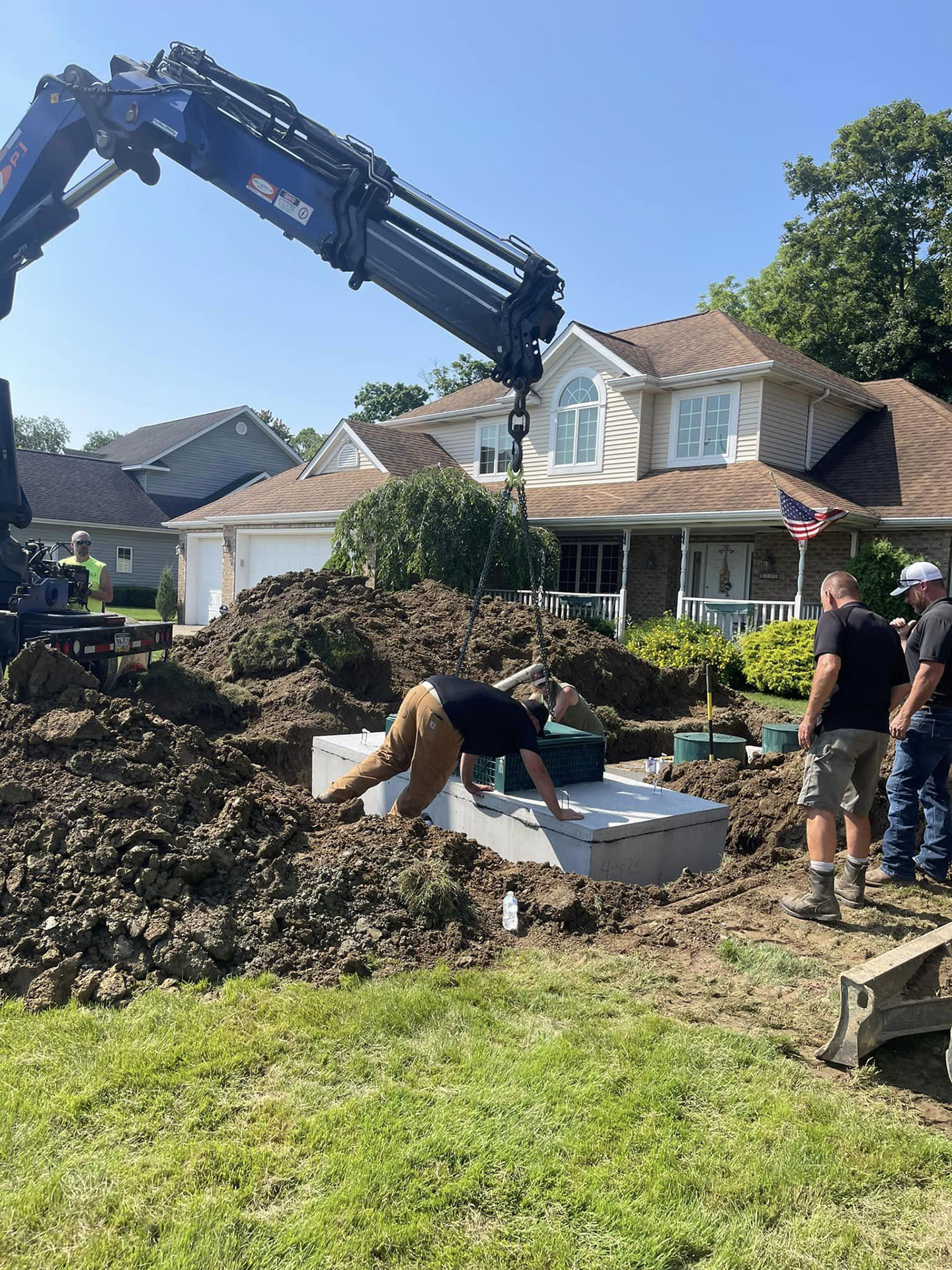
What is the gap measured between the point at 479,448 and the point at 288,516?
17.6ft

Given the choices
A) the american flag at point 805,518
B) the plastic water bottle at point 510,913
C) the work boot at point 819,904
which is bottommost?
the plastic water bottle at point 510,913

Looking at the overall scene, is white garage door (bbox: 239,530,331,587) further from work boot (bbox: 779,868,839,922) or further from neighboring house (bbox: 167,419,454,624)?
work boot (bbox: 779,868,839,922)

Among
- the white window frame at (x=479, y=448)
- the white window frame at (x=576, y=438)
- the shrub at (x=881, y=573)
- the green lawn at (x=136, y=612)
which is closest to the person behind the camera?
the shrub at (x=881, y=573)

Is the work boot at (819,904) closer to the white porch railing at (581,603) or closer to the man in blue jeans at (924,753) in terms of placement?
the man in blue jeans at (924,753)

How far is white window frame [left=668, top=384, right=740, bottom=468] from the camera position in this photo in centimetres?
1869

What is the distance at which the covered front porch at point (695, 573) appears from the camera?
Result: 1769cm

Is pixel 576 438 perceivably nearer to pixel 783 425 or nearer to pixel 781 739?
pixel 783 425

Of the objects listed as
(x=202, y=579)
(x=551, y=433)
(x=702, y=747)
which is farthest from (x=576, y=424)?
(x=702, y=747)

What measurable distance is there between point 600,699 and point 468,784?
18.2 feet

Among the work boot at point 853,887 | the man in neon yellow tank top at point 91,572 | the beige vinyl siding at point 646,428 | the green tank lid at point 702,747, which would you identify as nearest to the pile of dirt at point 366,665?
the man in neon yellow tank top at point 91,572

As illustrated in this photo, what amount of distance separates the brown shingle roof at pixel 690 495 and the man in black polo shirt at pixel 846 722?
11147mm

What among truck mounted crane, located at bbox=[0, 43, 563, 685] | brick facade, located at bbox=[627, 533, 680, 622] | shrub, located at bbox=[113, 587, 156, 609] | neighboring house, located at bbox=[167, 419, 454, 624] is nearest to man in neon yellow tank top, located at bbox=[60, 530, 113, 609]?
truck mounted crane, located at bbox=[0, 43, 563, 685]

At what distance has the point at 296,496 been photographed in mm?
24703

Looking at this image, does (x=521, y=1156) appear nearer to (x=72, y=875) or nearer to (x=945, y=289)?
(x=72, y=875)
